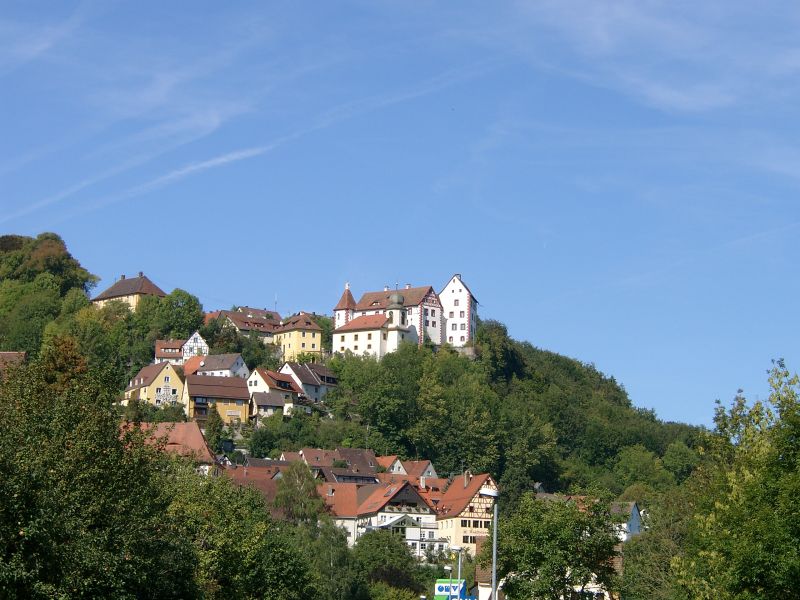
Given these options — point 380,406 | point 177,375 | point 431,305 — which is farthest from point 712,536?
point 431,305

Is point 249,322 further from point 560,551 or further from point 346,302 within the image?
point 560,551

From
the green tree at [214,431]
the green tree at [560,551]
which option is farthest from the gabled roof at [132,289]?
the green tree at [560,551]

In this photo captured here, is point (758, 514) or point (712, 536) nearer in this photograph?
point (758, 514)

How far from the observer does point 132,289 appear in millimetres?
163125

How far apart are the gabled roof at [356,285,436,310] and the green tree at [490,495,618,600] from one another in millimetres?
101776

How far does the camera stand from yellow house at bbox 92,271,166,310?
161375mm

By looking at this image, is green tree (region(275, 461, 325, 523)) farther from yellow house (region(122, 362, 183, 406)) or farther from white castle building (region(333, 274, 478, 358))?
white castle building (region(333, 274, 478, 358))

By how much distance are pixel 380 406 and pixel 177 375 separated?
880 inches

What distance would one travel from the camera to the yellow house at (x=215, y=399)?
136 metres

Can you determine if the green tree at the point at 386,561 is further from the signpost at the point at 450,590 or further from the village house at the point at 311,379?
the village house at the point at 311,379

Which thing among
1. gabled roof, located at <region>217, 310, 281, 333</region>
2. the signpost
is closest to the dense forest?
the signpost

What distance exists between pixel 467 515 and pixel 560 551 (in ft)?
190

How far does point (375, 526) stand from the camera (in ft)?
352

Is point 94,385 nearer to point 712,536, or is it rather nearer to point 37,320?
point 712,536
